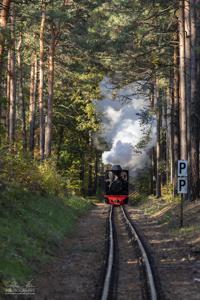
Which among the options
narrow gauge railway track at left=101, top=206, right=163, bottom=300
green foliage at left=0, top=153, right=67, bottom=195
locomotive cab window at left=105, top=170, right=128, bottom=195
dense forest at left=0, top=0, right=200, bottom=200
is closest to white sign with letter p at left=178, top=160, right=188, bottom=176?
narrow gauge railway track at left=101, top=206, right=163, bottom=300

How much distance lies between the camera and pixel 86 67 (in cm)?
4028

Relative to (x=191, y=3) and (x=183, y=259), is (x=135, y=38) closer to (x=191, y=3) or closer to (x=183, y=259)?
(x=191, y=3)

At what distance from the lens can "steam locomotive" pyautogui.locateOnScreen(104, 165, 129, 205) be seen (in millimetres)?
34812

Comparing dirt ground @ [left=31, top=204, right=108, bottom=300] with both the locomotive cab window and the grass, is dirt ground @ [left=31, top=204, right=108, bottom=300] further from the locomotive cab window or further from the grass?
the locomotive cab window

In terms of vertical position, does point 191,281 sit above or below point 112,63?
below

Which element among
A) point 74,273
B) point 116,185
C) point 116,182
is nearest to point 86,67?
point 116,182

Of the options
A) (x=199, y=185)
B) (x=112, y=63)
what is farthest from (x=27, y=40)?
(x=199, y=185)

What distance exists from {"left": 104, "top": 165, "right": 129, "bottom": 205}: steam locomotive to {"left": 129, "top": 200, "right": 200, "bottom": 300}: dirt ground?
944cm

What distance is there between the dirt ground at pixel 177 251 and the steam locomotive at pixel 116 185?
9443 millimetres

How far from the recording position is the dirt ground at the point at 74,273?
392 inches

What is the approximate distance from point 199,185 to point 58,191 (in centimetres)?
833

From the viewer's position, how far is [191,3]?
82.1 feet

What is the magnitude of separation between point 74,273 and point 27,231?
361 cm

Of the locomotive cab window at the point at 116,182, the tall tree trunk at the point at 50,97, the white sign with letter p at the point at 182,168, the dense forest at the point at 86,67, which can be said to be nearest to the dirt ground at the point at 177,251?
the white sign with letter p at the point at 182,168
